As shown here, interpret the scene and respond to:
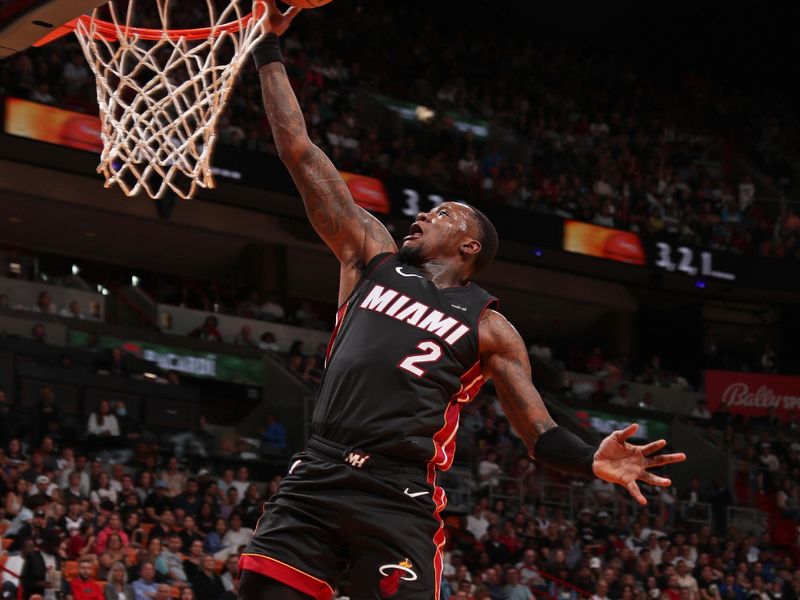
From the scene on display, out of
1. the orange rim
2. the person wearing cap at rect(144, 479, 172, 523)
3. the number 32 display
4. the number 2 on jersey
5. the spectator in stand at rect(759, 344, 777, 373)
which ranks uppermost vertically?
the orange rim

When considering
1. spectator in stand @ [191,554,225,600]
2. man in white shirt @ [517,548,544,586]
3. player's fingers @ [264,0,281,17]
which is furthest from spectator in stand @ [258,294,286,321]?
player's fingers @ [264,0,281,17]

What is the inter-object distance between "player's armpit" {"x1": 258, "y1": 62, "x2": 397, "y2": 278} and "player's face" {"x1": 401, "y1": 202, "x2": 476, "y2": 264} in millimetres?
88

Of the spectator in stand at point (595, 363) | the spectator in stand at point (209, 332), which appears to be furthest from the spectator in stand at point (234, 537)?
the spectator in stand at point (595, 363)

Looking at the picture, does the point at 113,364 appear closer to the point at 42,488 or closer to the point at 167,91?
the point at 42,488

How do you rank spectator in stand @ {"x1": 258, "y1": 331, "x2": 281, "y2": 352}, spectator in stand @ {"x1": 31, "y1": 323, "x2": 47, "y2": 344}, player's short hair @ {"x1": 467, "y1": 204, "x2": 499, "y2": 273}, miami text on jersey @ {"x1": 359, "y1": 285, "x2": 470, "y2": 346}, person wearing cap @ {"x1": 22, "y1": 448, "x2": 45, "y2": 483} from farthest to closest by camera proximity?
spectator in stand @ {"x1": 258, "y1": 331, "x2": 281, "y2": 352}
spectator in stand @ {"x1": 31, "y1": 323, "x2": 47, "y2": 344}
person wearing cap @ {"x1": 22, "y1": 448, "x2": 45, "y2": 483}
player's short hair @ {"x1": 467, "y1": 204, "x2": 499, "y2": 273}
miami text on jersey @ {"x1": 359, "y1": 285, "x2": 470, "y2": 346}

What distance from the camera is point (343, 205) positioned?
4.63 metres

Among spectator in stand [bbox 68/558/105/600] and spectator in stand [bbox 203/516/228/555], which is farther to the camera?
spectator in stand [bbox 203/516/228/555]

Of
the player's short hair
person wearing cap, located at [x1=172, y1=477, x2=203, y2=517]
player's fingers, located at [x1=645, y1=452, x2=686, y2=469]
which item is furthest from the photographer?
person wearing cap, located at [x1=172, y1=477, x2=203, y2=517]

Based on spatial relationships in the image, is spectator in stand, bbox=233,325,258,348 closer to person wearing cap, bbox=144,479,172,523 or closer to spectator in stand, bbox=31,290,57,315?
spectator in stand, bbox=31,290,57,315

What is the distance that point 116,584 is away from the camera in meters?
10.6

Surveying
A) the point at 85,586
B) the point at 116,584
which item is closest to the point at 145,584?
the point at 116,584

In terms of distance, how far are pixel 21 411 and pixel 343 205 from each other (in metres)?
10.6

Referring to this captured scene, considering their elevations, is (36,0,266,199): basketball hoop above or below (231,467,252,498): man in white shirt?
above

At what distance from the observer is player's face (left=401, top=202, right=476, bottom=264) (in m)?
4.69
